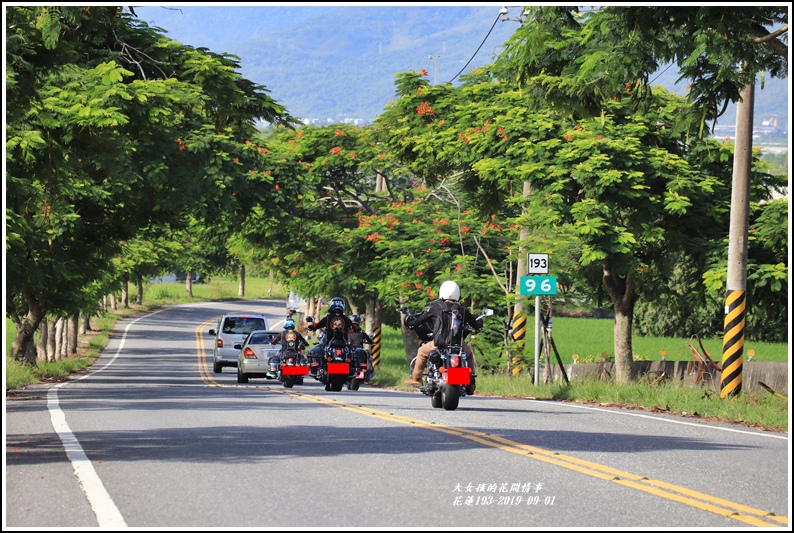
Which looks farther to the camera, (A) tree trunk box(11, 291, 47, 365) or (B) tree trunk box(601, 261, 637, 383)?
(A) tree trunk box(11, 291, 47, 365)

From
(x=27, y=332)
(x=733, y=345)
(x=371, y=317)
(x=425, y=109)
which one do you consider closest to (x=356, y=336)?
(x=733, y=345)

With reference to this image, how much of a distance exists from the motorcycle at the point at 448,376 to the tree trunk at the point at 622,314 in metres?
15.1

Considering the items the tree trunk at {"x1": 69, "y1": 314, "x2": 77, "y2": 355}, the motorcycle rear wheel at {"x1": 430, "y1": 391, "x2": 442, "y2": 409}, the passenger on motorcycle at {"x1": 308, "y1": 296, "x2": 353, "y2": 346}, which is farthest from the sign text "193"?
the tree trunk at {"x1": 69, "y1": 314, "x2": 77, "y2": 355}

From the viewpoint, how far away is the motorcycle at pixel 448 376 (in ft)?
53.2

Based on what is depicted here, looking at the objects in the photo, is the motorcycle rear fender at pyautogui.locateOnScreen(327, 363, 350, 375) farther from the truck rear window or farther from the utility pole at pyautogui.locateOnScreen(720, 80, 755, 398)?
the truck rear window

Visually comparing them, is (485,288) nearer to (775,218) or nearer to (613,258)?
(613,258)

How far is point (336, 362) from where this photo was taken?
2116cm

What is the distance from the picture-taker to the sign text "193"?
25.7 metres

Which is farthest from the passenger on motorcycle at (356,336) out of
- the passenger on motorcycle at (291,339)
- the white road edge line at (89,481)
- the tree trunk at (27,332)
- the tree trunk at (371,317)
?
the tree trunk at (371,317)

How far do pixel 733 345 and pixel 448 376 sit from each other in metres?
7.40

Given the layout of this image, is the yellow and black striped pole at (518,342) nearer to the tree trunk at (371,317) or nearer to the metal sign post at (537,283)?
the metal sign post at (537,283)

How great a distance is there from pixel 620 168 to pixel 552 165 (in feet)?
5.53

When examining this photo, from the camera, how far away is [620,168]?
2831cm

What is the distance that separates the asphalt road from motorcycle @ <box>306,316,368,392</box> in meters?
2.84
